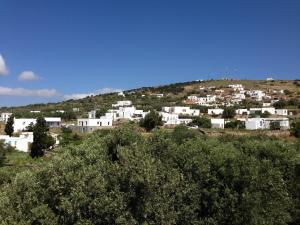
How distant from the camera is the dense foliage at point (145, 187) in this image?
17422mm

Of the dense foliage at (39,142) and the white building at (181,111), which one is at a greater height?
the white building at (181,111)

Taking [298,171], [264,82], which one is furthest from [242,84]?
[298,171]

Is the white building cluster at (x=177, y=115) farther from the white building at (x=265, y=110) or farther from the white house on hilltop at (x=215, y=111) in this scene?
the white building at (x=265, y=110)

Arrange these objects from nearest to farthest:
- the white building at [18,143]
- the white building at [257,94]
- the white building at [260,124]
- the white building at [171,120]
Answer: the white building at [18,143] → the white building at [260,124] → the white building at [171,120] → the white building at [257,94]

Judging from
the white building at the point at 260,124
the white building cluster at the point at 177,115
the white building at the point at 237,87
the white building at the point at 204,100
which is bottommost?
the white building at the point at 260,124

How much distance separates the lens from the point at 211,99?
150m

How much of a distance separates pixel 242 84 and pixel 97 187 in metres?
167

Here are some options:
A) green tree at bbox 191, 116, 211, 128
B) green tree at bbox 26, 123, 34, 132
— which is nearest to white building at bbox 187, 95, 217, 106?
green tree at bbox 191, 116, 211, 128

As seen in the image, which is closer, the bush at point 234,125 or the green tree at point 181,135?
the green tree at point 181,135

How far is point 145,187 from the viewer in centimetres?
1762

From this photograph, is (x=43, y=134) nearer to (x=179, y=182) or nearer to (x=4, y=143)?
(x=4, y=143)

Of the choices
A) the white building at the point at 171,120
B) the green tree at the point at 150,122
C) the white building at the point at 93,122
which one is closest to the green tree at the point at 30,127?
the white building at the point at 93,122

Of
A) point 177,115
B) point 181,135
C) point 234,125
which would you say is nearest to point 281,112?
point 234,125

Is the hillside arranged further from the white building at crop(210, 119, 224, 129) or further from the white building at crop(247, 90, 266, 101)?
the white building at crop(210, 119, 224, 129)
